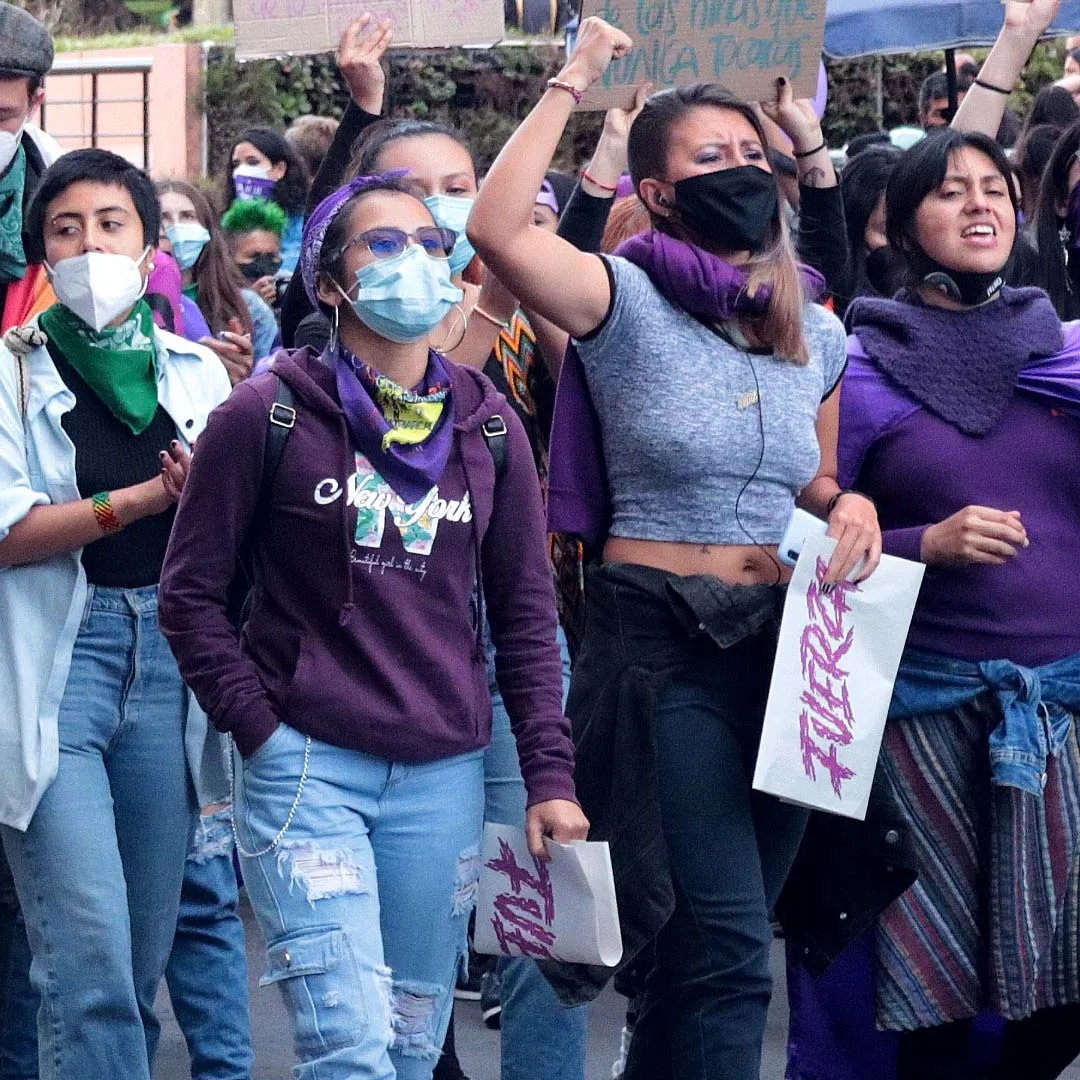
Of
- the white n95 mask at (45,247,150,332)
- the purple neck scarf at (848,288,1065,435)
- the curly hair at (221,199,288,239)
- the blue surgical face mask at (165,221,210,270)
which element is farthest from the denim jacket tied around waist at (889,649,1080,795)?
the curly hair at (221,199,288,239)

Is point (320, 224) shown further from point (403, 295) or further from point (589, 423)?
point (589, 423)

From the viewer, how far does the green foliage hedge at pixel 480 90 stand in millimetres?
14594

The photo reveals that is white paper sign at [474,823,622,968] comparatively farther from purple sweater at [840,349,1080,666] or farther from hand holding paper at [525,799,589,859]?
purple sweater at [840,349,1080,666]

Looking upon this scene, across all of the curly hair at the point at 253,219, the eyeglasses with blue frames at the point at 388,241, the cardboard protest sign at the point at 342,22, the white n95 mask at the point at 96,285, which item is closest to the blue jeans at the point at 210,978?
the white n95 mask at the point at 96,285

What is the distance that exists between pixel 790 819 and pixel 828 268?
188 centimetres

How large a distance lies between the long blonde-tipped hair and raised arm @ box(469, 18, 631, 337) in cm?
27

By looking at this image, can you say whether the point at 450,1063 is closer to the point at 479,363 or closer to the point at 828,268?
the point at 479,363

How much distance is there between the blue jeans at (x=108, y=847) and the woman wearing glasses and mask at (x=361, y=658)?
1.75 feet

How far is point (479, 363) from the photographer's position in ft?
13.9

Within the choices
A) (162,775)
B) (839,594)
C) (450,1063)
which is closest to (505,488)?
(839,594)

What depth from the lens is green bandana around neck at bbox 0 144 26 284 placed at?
4.32 metres

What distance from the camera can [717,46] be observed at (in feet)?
14.9

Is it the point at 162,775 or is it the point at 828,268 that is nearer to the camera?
the point at 162,775

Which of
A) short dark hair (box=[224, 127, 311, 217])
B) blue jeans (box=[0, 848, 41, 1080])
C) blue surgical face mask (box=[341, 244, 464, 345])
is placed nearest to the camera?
blue surgical face mask (box=[341, 244, 464, 345])
